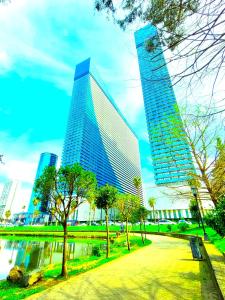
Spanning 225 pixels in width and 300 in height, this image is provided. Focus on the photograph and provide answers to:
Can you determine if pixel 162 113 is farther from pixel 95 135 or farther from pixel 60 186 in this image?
pixel 95 135

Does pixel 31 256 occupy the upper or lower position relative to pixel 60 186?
lower

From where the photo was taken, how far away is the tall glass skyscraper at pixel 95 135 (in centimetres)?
12719

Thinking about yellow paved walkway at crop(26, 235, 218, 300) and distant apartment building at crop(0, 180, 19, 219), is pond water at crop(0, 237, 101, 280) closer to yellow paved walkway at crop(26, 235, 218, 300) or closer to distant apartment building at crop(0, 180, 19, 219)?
yellow paved walkway at crop(26, 235, 218, 300)

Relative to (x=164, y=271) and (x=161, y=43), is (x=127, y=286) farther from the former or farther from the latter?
(x=161, y=43)

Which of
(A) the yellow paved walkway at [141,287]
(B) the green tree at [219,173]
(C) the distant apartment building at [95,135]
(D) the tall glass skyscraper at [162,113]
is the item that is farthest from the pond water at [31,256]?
(C) the distant apartment building at [95,135]

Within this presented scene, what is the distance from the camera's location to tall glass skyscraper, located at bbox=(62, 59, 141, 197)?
127188 mm

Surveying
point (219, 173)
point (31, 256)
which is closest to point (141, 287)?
point (219, 173)

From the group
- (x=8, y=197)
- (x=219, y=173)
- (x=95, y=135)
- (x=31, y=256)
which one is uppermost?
(x=95, y=135)

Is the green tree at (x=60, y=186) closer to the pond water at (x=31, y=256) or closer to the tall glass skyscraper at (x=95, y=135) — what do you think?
the pond water at (x=31, y=256)

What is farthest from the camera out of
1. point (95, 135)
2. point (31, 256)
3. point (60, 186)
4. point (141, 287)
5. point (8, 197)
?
point (8, 197)

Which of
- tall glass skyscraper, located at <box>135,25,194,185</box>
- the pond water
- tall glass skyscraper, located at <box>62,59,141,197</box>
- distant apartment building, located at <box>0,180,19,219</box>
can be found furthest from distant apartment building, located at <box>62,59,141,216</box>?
tall glass skyscraper, located at <box>135,25,194,185</box>

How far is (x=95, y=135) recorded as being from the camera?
13962cm

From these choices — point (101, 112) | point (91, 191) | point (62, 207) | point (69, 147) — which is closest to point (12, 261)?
point (62, 207)

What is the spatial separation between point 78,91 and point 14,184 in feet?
342
